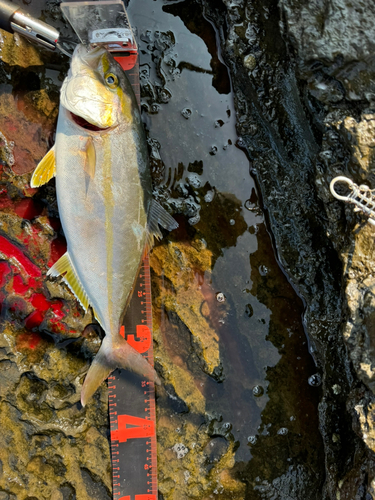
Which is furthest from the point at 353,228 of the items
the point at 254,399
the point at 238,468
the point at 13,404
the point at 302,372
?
the point at 13,404

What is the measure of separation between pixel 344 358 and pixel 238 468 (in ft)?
→ 3.44

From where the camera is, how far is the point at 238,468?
2430mm

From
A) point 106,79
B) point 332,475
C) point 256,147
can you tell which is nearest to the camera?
point 106,79

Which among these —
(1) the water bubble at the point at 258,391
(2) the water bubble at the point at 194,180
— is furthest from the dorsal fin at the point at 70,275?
(1) the water bubble at the point at 258,391

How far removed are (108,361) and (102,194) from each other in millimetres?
1039

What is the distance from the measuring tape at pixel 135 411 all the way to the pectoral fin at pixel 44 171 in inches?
29.1

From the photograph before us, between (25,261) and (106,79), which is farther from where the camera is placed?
(25,261)

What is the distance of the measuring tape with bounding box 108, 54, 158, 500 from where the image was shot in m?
2.37

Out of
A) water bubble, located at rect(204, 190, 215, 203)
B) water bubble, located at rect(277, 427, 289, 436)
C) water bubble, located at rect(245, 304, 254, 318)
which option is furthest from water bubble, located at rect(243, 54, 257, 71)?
water bubble, located at rect(277, 427, 289, 436)

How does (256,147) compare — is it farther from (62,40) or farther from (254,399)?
(254,399)

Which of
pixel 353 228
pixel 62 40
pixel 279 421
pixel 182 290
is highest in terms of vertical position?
pixel 62 40

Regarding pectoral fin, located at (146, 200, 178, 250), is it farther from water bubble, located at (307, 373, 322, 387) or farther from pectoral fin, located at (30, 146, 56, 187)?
water bubble, located at (307, 373, 322, 387)

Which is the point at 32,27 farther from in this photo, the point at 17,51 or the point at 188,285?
the point at 188,285

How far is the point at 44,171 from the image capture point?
2.12m
